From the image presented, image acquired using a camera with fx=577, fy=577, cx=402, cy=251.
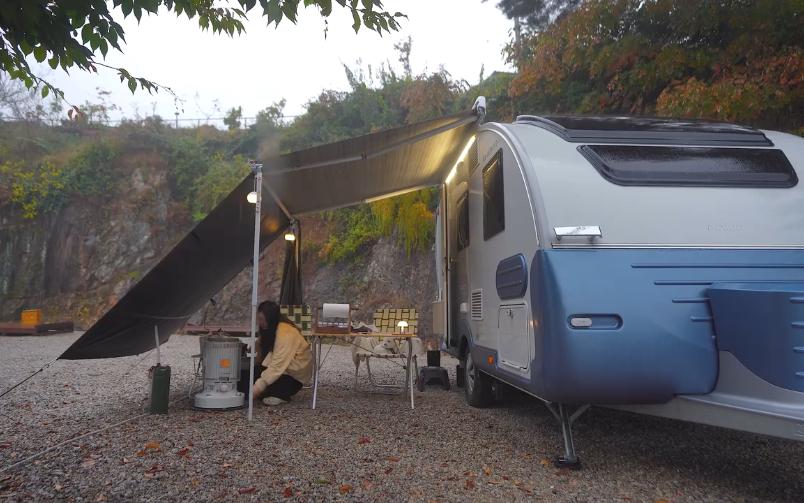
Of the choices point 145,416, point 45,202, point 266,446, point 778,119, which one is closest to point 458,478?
point 266,446

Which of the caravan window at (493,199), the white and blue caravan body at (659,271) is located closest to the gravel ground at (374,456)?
the white and blue caravan body at (659,271)

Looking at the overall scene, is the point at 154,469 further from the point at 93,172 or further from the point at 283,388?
the point at 93,172

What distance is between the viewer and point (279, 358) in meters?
5.76

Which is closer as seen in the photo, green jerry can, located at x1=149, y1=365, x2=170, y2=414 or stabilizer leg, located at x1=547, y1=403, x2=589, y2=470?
stabilizer leg, located at x1=547, y1=403, x2=589, y2=470

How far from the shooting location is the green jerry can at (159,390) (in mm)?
5328

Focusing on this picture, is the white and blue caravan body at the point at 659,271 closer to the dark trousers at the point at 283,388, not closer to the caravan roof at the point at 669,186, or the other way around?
the caravan roof at the point at 669,186

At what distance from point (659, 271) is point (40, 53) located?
4074mm

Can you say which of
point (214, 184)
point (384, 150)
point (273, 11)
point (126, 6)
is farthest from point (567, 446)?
point (214, 184)

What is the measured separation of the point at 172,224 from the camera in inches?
846

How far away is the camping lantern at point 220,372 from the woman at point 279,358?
0.24m

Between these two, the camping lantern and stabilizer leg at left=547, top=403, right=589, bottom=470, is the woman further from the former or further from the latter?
stabilizer leg at left=547, top=403, right=589, bottom=470

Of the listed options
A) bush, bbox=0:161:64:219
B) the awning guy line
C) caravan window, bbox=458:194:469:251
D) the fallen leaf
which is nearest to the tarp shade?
the awning guy line

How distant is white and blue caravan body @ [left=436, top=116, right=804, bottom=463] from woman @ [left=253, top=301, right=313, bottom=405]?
2.43 m

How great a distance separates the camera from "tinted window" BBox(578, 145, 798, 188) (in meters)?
3.76
